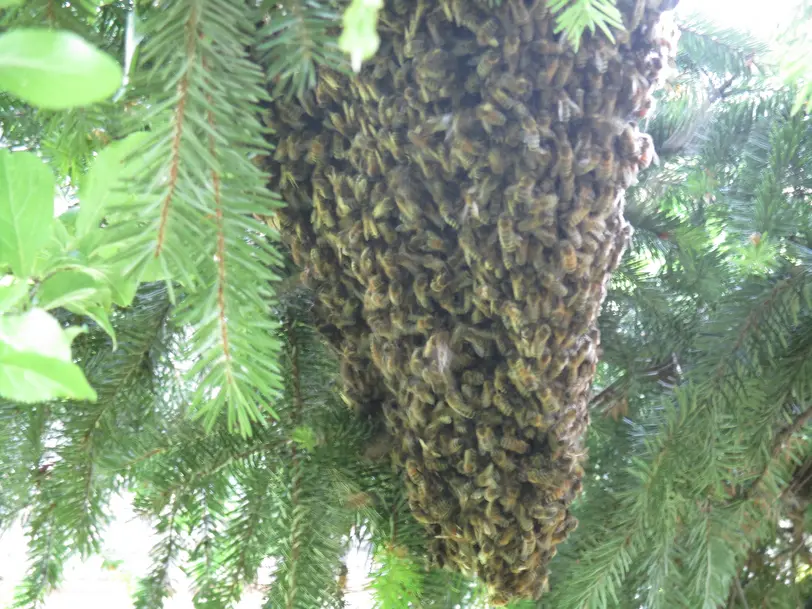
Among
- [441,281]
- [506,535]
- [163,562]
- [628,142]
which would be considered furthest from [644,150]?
[163,562]

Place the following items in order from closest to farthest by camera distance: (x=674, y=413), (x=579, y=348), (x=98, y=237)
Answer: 1. (x=98, y=237)
2. (x=579, y=348)
3. (x=674, y=413)

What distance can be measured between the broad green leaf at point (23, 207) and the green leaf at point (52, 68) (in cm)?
4

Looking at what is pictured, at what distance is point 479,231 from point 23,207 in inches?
8.6

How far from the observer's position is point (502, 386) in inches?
14.8

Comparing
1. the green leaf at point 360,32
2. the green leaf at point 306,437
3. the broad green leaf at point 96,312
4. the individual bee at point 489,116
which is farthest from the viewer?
the green leaf at point 306,437

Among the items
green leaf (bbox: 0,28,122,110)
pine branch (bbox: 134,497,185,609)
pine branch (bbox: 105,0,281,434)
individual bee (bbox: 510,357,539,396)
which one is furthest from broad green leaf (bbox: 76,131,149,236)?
pine branch (bbox: 134,497,185,609)

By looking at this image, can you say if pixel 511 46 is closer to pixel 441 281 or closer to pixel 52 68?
pixel 441 281

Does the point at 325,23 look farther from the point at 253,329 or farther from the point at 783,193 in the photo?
the point at 783,193

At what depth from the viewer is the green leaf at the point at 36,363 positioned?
130 millimetres

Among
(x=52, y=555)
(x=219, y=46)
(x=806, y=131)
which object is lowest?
(x=52, y=555)

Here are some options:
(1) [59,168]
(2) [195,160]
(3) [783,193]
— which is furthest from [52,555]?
(3) [783,193]

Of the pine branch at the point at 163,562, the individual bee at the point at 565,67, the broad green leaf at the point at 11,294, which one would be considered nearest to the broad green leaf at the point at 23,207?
the broad green leaf at the point at 11,294

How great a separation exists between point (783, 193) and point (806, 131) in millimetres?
47

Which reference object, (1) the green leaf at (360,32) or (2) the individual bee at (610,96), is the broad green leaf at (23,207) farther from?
(2) the individual bee at (610,96)
